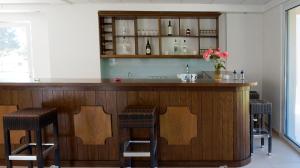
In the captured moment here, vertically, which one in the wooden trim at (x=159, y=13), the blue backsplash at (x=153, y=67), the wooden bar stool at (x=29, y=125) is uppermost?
the wooden trim at (x=159, y=13)

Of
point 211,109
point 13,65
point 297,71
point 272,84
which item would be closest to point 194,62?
point 272,84

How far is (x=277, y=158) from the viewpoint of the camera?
374 centimetres

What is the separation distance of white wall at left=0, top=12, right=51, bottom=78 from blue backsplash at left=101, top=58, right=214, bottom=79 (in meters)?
1.25

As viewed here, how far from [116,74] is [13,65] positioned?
2047 millimetres

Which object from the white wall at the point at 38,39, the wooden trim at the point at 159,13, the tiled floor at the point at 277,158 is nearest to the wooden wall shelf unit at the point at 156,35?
the wooden trim at the point at 159,13

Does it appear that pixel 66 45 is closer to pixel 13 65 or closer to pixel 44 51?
pixel 44 51

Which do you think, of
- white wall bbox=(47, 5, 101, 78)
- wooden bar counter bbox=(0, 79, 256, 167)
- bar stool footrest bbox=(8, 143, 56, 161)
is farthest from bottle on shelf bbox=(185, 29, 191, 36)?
bar stool footrest bbox=(8, 143, 56, 161)

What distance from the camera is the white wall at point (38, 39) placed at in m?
5.53

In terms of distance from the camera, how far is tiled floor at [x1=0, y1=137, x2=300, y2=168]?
11.5ft

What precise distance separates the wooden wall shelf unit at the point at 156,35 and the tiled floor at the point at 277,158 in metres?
2.21

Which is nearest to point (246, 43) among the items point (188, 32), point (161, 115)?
point (188, 32)

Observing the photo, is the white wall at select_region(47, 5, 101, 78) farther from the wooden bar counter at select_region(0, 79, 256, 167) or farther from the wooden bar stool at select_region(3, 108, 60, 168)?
the wooden bar stool at select_region(3, 108, 60, 168)

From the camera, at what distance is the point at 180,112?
3438 mm

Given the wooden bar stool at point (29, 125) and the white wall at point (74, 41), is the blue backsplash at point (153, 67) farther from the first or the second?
the wooden bar stool at point (29, 125)
